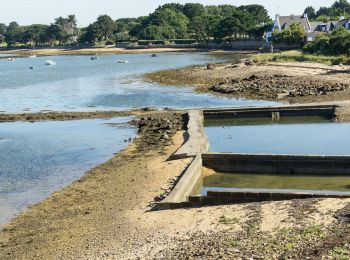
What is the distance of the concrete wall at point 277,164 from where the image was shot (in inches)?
949

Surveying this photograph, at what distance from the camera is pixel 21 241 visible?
17.0 m

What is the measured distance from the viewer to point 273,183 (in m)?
23.9

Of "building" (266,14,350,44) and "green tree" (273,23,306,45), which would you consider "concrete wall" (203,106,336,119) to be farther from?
"building" (266,14,350,44)

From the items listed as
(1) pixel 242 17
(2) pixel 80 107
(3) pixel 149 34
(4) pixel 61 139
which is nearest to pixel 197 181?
(4) pixel 61 139

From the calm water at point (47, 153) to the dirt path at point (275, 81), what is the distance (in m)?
15.5

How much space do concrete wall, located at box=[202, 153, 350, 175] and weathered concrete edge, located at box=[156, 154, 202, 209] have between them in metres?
0.99

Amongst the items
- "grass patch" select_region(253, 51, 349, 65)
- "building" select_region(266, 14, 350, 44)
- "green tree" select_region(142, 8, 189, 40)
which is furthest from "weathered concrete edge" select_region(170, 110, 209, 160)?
"green tree" select_region(142, 8, 189, 40)

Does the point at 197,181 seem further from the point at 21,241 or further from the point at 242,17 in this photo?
the point at 242,17

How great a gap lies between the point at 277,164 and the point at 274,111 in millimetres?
15178

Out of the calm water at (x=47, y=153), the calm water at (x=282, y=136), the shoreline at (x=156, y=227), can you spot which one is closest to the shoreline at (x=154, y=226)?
the shoreline at (x=156, y=227)

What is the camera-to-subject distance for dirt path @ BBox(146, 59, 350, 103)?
4744 centimetres

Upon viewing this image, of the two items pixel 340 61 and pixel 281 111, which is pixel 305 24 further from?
pixel 281 111

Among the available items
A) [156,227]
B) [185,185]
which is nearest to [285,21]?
[185,185]

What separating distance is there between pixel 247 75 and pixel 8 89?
97.8 ft
